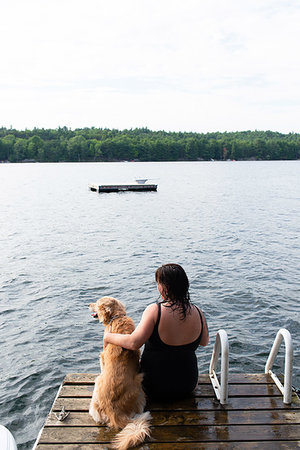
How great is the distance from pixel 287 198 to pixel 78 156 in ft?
390

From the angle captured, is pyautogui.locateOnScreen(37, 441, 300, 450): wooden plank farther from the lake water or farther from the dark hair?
the lake water

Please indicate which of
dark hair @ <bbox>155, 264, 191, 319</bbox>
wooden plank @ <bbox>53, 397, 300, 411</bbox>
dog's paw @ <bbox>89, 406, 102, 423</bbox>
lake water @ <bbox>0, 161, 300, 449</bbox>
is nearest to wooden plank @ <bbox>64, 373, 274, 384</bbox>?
wooden plank @ <bbox>53, 397, 300, 411</bbox>

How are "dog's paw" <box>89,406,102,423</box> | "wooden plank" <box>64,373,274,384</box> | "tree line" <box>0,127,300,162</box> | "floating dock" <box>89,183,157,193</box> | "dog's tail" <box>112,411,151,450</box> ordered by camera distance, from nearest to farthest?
"dog's tail" <box>112,411,151,450</box>, "dog's paw" <box>89,406,102,423</box>, "wooden plank" <box>64,373,274,384</box>, "floating dock" <box>89,183,157,193</box>, "tree line" <box>0,127,300,162</box>

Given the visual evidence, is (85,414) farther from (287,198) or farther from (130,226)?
(287,198)

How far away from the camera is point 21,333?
32.4ft

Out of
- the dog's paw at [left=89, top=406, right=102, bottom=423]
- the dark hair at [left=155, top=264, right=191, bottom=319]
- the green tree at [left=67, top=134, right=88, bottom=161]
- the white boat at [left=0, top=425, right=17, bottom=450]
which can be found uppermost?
the green tree at [left=67, top=134, right=88, bottom=161]

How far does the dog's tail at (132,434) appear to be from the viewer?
3.56m

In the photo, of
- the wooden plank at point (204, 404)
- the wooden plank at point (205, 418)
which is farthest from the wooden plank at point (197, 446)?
the wooden plank at point (204, 404)

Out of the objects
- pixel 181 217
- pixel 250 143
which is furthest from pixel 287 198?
pixel 250 143

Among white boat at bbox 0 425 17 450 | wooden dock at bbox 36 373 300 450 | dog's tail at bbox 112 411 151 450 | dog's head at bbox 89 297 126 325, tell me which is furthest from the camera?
dog's head at bbox 89 297 126 325

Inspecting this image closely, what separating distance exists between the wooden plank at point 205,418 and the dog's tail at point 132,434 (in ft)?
0.63

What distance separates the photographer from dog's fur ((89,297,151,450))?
371cm

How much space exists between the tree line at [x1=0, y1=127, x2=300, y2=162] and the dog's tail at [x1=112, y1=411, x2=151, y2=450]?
14949 cm

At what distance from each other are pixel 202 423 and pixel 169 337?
2.86ft
